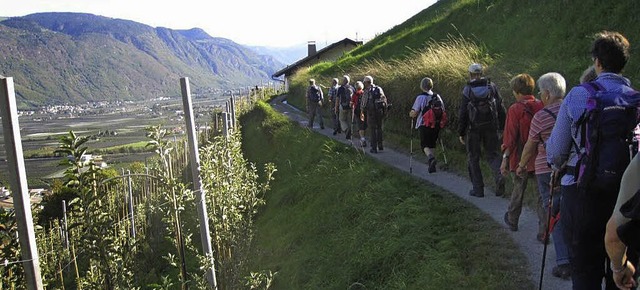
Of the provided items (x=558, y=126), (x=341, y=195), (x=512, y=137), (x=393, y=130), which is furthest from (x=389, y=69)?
(x=558, y=126)

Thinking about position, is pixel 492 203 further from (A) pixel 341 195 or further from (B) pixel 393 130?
(B) pixel 393 130

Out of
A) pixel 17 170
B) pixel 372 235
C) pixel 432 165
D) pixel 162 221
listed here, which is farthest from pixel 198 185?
pixel 432 165

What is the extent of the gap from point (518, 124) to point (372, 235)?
2.65m

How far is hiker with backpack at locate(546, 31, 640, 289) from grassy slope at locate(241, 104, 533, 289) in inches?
57.8

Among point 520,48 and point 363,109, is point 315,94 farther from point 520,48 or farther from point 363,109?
point 520,48

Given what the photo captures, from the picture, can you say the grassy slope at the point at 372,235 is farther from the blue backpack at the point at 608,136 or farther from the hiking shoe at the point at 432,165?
the blue backpack at the point at 608,136

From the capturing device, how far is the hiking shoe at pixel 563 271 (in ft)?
16.1

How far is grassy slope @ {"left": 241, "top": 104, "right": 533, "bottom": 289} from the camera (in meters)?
5.70

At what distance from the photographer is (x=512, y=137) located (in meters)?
6.04

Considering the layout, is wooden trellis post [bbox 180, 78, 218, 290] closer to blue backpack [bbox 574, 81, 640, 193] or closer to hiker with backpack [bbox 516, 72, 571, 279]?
hiker with backpack [bbox 516, 72, 571, 279]

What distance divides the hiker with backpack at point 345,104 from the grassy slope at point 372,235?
5.72ft

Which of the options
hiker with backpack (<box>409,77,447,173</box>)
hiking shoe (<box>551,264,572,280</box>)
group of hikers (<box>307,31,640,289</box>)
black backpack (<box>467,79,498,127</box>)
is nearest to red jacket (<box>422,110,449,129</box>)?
hiker with backpack (<box>409,77,447,173</box>)

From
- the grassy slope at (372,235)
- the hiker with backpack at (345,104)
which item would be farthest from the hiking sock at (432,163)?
the hiker with backpack at (345,104)

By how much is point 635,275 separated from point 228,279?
493 cm
